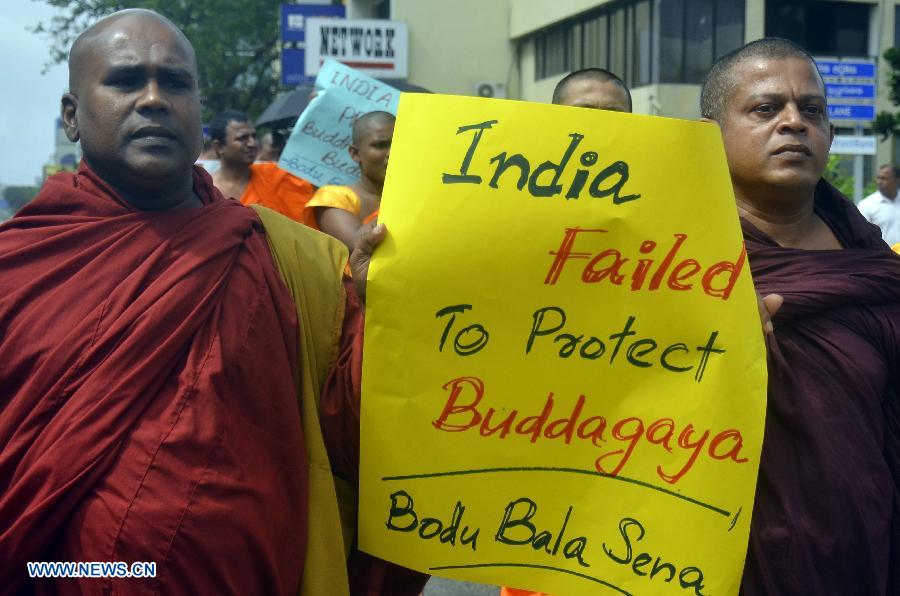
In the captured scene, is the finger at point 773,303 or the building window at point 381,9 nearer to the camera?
the finger at point 773,303

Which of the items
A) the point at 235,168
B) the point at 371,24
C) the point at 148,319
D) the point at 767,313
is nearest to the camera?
the point at 148,319

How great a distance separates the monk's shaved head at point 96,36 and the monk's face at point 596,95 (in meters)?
1.33

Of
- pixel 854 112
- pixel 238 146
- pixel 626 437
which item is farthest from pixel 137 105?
pixel 854 112

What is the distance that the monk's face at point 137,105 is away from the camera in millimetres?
2367

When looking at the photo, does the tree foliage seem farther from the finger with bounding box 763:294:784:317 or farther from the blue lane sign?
the finger with bounding box 763:294:784:317

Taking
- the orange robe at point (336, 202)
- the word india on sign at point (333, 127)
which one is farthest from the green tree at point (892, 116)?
the orange robe at point (336, 202)

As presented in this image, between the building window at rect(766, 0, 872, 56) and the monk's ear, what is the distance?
21057 millimetres

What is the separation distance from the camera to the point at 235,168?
700 centimetres

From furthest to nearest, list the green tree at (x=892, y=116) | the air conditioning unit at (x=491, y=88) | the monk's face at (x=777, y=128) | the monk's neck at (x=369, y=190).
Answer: the air conditioning unit at (x=491, y=88)
the green tree at (x=892, y=116)
the monk's neck at (x=369, y=190)
the monk's face at (x=777, y=128)

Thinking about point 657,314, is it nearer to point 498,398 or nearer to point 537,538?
A: point 498,398

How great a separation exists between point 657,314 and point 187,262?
0.89 metres

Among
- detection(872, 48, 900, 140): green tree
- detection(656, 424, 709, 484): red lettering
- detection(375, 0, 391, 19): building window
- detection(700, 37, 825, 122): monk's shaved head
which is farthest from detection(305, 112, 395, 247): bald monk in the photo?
detection(375, 0, 391, 19): building window

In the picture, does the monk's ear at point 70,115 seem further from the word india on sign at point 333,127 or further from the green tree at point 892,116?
the green tree at point 892,116

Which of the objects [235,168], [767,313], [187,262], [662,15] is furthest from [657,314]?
[662,15]
